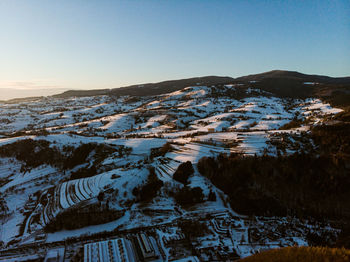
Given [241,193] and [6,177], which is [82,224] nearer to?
[241,193]

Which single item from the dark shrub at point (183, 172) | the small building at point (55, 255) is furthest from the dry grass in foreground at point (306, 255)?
the dark shrub at point (183, 172)

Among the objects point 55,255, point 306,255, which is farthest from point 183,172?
point 306,255

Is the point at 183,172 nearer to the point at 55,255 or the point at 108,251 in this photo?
the point at 108,251

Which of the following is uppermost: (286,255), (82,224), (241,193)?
(286,255)

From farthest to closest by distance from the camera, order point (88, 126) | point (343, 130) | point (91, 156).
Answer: point (88, 126)
point (91, 156)
point (343, 130)

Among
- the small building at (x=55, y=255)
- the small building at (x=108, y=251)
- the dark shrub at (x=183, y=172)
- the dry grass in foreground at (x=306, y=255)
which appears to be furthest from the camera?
the dark shrub at (x=183, y=172)

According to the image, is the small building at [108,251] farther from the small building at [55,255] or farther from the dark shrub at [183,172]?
the dark shrub at [183,172]

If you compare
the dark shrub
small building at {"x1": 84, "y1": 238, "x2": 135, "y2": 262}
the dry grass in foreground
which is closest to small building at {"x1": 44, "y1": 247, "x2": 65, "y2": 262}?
small building at {"x1": 84, "y1": 238, "x2": 135, "y2": 262}

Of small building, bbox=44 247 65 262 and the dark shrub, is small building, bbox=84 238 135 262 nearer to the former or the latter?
small building, bbox=44 247 65 262

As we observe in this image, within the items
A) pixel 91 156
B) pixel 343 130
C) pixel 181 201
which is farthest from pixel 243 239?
pixel 91 156
